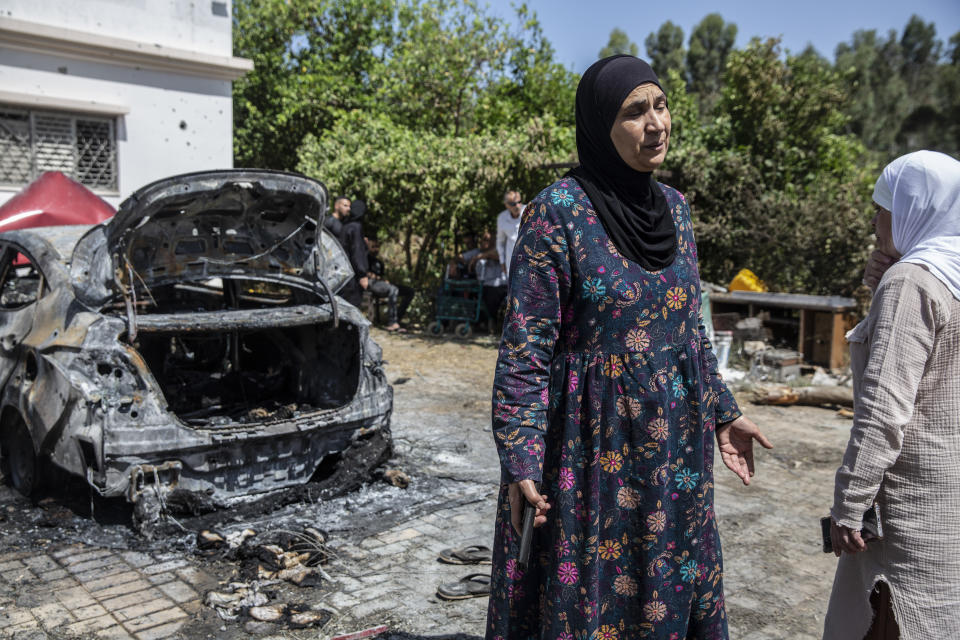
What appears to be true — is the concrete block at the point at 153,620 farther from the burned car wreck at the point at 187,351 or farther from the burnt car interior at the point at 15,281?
the burnt car interior at the point at 15,281

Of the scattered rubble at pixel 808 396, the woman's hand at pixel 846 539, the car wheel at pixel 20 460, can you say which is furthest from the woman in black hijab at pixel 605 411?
the scattered rubble at pixel 808 396

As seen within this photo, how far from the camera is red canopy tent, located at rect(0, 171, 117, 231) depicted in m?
9.31

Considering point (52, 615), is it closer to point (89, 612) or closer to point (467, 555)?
point (89, 612)

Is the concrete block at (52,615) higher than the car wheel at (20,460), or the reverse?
the car wheel at (20,460)

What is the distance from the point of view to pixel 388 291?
41.3 feet

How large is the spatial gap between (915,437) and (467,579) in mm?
2472

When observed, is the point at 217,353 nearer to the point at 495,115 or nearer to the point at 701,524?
the point at 701,524

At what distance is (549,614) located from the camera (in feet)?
7.37

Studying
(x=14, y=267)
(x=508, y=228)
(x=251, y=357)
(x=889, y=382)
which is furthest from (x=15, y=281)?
(x=508, y=228)

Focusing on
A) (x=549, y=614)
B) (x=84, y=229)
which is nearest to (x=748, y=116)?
A: (x=84, y=229)

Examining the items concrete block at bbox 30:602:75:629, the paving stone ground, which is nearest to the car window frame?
the paving stone ground

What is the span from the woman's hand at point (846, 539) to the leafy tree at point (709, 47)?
58.7m

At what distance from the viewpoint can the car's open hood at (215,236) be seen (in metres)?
4.86

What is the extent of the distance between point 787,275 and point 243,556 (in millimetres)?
9338
